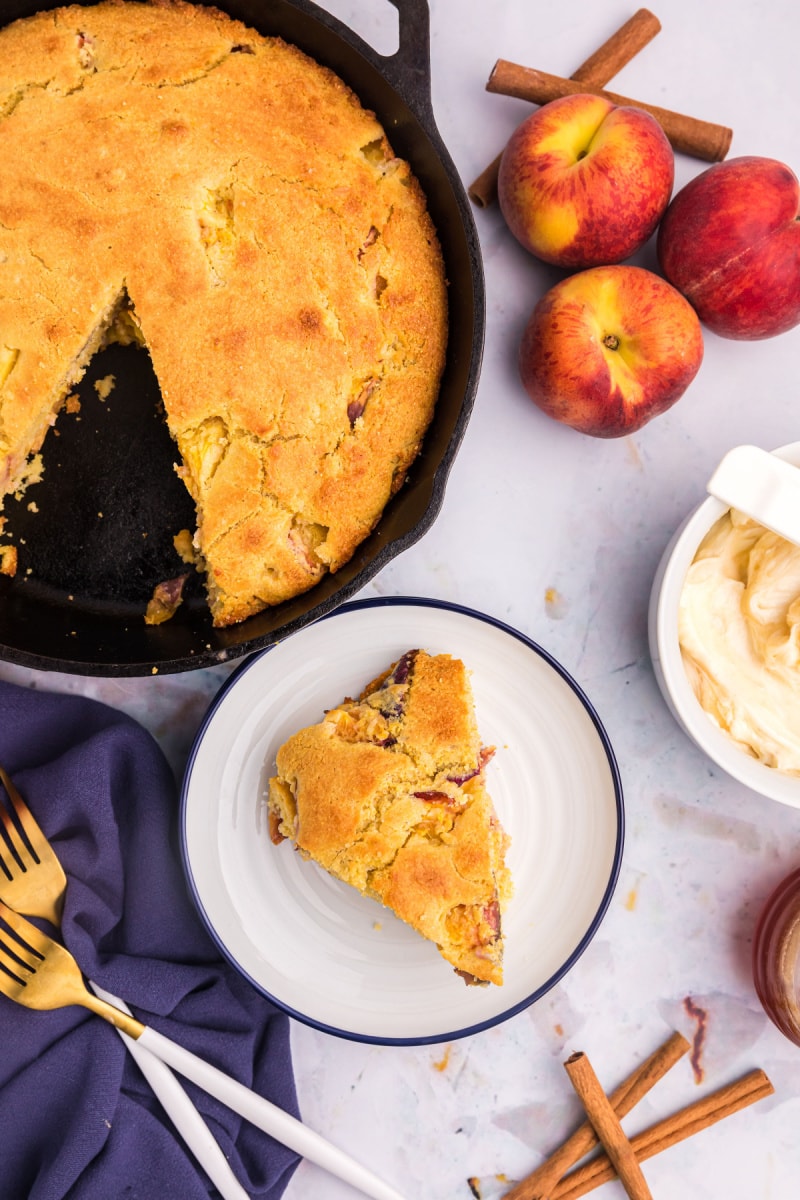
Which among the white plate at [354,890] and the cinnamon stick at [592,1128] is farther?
the cinnamon stick at [592,1128]

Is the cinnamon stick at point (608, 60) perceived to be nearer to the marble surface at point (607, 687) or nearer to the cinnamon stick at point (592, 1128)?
the marble surface at point (607, 687)

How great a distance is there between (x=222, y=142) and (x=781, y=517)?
1547 millimetres

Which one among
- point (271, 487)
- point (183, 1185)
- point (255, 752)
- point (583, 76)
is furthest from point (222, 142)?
point (183, 1185)

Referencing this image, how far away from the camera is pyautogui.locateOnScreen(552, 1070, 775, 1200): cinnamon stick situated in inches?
97.6

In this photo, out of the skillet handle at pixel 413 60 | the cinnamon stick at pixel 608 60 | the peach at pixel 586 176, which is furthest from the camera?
the cinnamon stick at pixel 608 60

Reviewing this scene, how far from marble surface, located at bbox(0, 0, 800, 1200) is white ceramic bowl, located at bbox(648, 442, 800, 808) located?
260 mm

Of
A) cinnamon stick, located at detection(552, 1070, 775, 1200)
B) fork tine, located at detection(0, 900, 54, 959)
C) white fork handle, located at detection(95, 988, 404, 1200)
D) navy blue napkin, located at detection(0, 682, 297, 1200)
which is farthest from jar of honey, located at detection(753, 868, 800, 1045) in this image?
fork tine, located at detection(0, 900, 54, 959)

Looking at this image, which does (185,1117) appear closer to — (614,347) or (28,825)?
(28,825)

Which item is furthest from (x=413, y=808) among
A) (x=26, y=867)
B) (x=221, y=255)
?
(x=221, y=255)

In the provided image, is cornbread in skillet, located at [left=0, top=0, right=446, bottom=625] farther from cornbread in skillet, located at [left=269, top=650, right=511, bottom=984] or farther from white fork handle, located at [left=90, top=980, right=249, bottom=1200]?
white fork handle, located at [left=90, top=980, right=249, bottom=1200]

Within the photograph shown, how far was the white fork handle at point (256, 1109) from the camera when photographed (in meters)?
2.25

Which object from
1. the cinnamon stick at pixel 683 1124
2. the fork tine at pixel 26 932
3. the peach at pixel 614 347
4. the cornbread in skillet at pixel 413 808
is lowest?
the cinnamon stick at pixel 683 1124

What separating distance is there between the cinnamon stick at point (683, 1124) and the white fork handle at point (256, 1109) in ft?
2.04

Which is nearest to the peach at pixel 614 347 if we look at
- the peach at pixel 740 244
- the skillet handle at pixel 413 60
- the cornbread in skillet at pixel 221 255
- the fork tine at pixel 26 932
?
the peach at pixel 740 244
